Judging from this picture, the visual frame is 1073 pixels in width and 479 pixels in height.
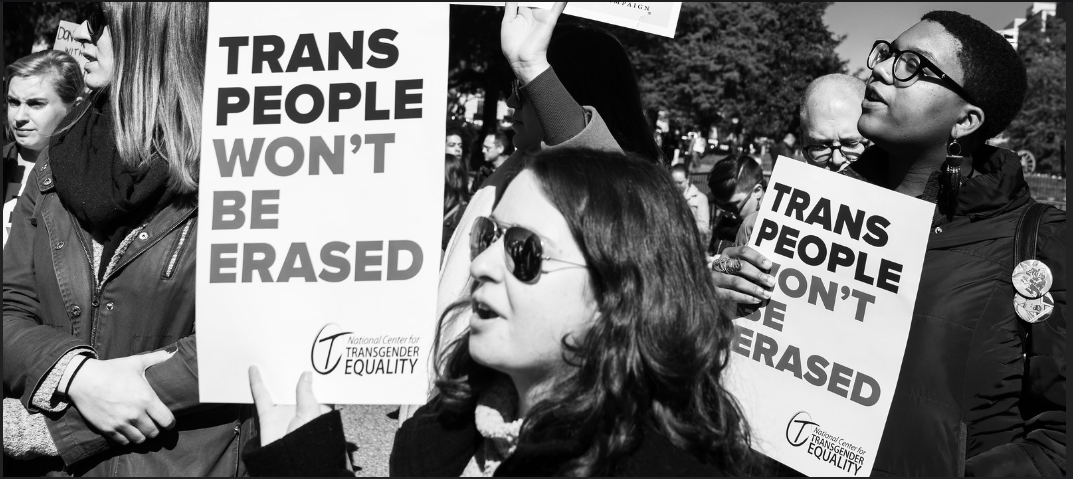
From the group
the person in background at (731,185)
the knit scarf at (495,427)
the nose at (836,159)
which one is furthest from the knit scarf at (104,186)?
the person in background at (731,185)

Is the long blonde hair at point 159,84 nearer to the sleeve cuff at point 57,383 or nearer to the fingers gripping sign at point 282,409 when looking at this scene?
the sleeve cuff at point 57,383

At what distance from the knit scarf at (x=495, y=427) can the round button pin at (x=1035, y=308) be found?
136 centimetres

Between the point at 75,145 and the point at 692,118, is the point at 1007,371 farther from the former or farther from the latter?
the point at 692,118

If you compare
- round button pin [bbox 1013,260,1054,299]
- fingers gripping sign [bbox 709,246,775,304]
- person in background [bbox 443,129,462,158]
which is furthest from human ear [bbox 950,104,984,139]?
person in background [bbox 443,129,462,158]

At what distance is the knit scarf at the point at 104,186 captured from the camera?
2252 millimetres

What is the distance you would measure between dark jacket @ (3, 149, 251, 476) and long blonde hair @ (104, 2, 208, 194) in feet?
0.50

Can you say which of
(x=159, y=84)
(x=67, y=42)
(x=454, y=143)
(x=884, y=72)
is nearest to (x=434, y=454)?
(x=159, y=84)

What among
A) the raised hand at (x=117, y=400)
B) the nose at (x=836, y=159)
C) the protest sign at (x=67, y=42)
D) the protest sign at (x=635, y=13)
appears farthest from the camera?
the protest sign at (x=67, y=42)

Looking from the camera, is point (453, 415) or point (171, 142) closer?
point (453, 415)

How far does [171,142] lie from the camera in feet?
7.60

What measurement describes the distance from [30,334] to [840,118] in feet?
10.1

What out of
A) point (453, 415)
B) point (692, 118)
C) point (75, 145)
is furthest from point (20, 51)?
point (692, 118)

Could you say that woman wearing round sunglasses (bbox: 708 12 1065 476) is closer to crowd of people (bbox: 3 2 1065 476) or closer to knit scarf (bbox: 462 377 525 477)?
crowd of people (bbox: 3 2 1065 476)

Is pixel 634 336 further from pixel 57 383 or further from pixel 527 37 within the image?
pixel 57 383
